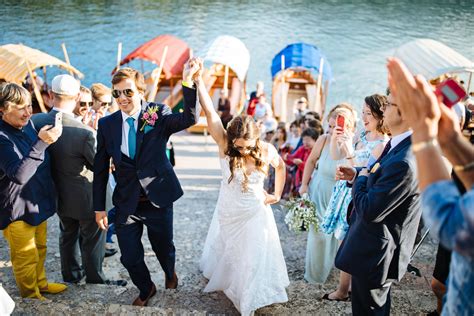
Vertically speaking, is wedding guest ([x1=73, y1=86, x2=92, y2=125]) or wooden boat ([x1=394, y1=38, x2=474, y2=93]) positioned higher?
wedding guest ([x1=73, y1=86, x2=92, y2=125])

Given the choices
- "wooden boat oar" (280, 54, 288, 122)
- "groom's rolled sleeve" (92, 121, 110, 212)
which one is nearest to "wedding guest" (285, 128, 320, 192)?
"groom's rolled sleeve" (92, 121, 110, 212)

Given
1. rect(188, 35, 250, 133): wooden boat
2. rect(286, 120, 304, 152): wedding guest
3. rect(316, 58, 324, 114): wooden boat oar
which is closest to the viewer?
rect(286, 120, 304, 152): wedding guest

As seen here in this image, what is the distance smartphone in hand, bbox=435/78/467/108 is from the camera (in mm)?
1498

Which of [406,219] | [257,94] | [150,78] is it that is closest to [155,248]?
[406,219]

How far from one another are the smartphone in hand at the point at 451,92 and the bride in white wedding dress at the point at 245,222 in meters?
1.48

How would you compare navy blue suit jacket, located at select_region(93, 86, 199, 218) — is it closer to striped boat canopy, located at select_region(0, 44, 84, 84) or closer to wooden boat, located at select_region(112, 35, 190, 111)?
striped boat canopy, located at select_region(0, 44, 84, 84)

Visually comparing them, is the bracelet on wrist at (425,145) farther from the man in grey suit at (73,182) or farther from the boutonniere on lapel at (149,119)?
the man in grey suit at (73,182)

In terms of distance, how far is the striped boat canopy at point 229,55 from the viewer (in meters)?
12.4

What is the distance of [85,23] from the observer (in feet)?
89.5

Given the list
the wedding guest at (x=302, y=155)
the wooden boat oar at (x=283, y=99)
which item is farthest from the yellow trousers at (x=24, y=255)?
the wooden boat oar at (x=283, y=99)

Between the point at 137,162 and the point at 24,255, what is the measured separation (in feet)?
3.41

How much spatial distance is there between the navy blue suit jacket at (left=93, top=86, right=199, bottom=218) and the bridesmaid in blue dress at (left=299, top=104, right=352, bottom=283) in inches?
55.3

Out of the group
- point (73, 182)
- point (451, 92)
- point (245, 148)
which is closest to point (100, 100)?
point (73, 182)

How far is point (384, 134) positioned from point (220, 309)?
5.97 feet
